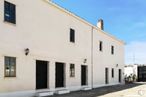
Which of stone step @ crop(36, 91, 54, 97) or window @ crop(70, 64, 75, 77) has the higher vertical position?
window @ crop(70, 64, 75, 77)

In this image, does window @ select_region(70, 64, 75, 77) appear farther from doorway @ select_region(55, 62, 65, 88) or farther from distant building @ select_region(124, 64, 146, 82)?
distant building @ select_region(124, 64, 146, 82)

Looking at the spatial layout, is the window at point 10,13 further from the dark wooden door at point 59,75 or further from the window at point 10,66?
the dark wooden door at point 59,75

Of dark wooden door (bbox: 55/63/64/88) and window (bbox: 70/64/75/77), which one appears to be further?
window (bbox: 70/64/75/77)

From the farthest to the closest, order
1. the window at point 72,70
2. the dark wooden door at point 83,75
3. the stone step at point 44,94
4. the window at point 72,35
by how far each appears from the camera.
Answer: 1. the dark wooden door at point 83,75
2. the window at point 72,35
3. the window at point 72,70
4. the stone step at point 44,94

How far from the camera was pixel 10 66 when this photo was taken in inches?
716

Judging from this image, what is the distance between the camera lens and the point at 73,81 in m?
26.9

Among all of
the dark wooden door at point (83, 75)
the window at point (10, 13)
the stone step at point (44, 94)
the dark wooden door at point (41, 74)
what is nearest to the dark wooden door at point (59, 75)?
→ the dark wooden door at point (41, 74)

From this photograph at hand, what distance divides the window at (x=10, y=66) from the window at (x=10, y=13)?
2.18 m

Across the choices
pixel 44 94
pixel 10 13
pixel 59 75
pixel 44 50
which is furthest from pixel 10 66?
pixel 59 75

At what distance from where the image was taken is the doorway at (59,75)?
24.3 meters

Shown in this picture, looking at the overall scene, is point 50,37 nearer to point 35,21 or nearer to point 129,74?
point 35,21

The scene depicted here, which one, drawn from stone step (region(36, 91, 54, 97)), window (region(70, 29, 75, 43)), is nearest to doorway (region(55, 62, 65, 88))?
stone step (region(36, 91, 54, 97))

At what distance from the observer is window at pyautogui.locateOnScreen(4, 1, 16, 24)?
59.0 feet

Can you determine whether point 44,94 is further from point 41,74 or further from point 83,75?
point 83,75
